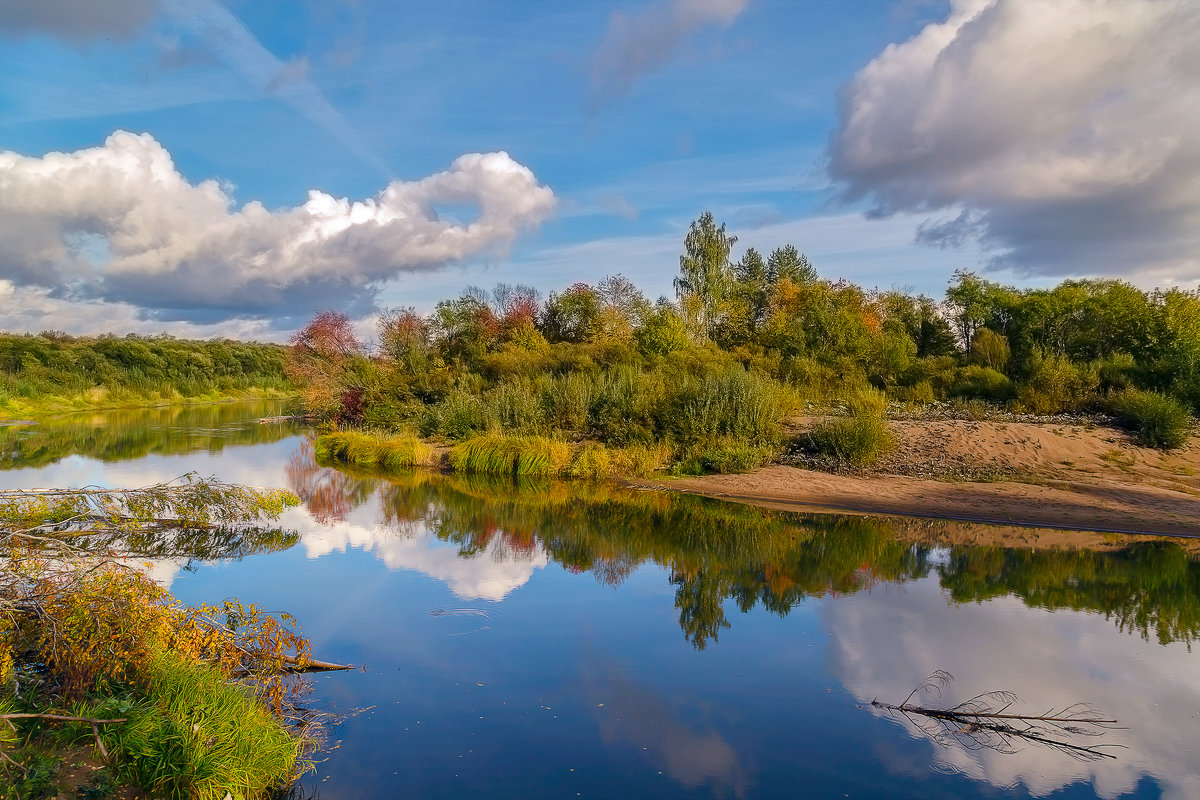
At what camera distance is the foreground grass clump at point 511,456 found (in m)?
21.6

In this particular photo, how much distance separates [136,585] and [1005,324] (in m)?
32.5

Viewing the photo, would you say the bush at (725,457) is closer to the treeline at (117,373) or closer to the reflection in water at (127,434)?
the reflection in water at (127,434)

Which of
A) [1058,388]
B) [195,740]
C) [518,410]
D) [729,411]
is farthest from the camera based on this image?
[518,410]

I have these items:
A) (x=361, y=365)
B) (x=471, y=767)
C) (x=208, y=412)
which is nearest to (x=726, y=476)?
(x=471, y=767)

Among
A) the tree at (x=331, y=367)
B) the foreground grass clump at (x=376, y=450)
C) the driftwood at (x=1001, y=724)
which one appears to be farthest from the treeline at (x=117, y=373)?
the driftwood at (x=1001, y=724)

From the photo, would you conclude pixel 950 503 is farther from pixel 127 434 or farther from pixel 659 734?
pixel 127 434

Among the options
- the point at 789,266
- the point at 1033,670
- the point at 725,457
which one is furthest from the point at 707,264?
the point at 1033,670

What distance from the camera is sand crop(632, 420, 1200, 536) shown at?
50.1ft

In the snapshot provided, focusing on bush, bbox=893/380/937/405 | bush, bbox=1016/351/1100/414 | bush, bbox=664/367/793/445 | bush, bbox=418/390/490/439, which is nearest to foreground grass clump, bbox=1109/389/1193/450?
bush, bbox=1016/351/1100/414

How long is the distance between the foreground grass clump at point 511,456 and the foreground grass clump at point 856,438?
277 inches

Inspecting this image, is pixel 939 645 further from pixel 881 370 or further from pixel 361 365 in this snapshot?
pixel 361 365

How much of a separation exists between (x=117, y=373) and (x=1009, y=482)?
181 feet

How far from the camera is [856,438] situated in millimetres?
19312

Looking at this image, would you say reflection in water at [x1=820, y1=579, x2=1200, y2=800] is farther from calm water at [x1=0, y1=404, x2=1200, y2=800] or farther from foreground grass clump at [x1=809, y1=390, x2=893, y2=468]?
foreground grass clump at [x1=809, y1=390, x2=893, y2=468]
